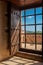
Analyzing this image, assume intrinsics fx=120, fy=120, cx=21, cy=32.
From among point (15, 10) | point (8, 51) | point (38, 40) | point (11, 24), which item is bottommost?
point (8, 51)

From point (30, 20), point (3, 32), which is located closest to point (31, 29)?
point (30, 20)

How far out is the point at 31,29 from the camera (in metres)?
3.83

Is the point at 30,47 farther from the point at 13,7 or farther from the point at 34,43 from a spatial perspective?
the point at 13,7

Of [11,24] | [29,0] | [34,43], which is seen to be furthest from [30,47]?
[29,0]

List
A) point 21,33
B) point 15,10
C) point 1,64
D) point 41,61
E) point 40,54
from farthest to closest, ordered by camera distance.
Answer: point 21,33
point 15,10
point 40,54
point 41,61
point 1,64

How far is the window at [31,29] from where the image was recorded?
3.68 meters

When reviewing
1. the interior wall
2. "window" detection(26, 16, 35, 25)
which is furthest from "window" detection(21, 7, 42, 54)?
the interior wall

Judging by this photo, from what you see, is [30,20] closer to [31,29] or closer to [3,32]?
[31,29]

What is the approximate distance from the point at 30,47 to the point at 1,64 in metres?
1.17

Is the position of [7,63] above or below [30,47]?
below

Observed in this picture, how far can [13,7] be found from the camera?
12.2ft

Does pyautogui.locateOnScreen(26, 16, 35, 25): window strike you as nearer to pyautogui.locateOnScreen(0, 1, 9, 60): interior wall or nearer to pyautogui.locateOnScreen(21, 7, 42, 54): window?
pyautogui.locateOnScreen(21, 7, 42, 54): window

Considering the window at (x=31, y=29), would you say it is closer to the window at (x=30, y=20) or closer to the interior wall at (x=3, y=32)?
the window at (x=30, y=20)

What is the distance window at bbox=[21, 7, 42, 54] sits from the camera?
12.1 ft
